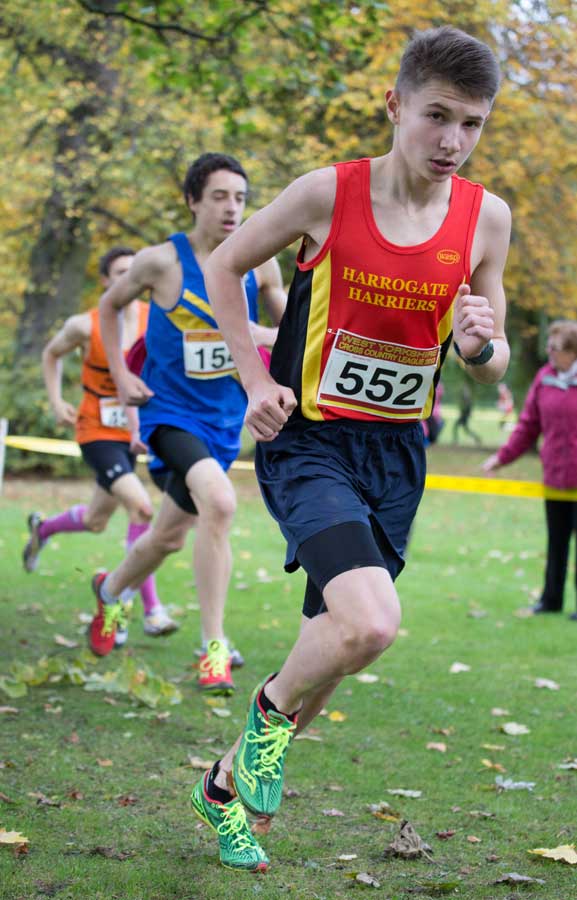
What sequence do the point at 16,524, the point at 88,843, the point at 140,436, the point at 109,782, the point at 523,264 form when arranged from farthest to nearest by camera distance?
the point at 523,264
the point at 16,524
the point at 140,436
the point at 109,782
the point at 88,843

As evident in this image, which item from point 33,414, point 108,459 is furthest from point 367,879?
point 33,414

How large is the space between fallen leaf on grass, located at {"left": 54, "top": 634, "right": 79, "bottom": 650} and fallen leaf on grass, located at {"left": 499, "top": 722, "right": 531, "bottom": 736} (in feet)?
8.74

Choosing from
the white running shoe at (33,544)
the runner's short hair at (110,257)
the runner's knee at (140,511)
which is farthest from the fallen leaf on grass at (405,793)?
the white running shoe at (33,544)

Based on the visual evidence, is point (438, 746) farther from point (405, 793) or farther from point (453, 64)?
point (453, 64)

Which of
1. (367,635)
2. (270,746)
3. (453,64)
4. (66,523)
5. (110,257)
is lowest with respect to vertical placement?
(66,523)

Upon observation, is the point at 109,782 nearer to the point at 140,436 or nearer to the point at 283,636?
the point at 140,436

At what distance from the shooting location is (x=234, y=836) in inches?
129

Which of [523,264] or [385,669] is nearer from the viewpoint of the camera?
[385,669]

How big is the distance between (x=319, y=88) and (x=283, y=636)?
4.67 metres

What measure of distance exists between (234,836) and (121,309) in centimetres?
332

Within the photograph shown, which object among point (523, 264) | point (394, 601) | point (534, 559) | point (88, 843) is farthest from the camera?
point (523, 264)

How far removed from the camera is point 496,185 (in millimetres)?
20125

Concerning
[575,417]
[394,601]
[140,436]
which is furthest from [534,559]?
[394,601]

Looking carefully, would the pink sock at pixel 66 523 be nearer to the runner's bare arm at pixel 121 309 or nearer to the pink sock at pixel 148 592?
the pink sock at pixel 148 592
